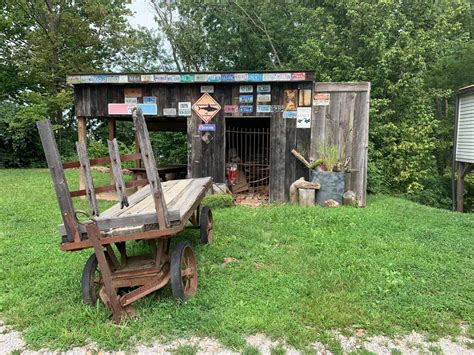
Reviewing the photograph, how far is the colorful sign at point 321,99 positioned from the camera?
25.4 feet

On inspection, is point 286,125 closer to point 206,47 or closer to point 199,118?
point 199,118

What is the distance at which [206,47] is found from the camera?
2088 centimetres

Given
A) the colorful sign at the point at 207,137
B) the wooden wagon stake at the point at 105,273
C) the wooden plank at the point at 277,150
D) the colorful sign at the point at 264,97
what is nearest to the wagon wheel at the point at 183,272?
the wooden wagon stake at the point at 105,273

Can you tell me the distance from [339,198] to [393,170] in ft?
23.3

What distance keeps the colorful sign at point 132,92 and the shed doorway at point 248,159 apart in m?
2.22

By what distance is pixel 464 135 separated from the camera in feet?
39.3

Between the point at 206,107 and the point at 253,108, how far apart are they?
1.07 m

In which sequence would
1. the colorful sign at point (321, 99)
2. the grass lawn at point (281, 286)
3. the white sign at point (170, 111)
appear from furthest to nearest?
the white sign at point (170, 111) → the colorful sign at point (321, 99) → the grass lawn at point (281, 286)

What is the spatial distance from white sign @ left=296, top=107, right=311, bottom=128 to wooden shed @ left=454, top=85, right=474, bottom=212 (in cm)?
666

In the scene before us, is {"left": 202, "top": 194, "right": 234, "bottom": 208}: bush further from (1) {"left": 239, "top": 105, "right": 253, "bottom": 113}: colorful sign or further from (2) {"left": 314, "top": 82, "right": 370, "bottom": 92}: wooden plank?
(2) {"left": 314, "top": 82, "right": 370, "bottom": 92}: wooden plank

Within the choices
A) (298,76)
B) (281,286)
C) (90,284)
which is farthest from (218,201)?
(90,284)

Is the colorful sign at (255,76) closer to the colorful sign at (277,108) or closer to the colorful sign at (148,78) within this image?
the colorful sign at (277,108)

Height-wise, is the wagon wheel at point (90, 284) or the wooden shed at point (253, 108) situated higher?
the wooden shed at point (253, 108)

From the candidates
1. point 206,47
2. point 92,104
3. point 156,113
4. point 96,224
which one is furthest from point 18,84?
point 96,224
